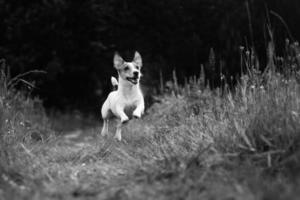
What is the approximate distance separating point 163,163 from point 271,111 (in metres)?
0.97

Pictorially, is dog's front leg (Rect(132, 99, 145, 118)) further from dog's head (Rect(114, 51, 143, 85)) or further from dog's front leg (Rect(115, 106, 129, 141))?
dog's head (Rect(114, 51, 143, 85))

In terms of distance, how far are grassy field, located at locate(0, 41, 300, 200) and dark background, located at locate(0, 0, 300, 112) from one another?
5.49 meters

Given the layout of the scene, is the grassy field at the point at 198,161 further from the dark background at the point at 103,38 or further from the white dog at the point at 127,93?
the dark background at the point at 103,38

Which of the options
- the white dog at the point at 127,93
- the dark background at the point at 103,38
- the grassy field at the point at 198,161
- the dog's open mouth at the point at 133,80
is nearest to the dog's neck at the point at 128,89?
the white dog at the point at 127,93

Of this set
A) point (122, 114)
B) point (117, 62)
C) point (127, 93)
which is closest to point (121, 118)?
point (122, 114)

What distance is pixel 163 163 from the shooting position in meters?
3.80

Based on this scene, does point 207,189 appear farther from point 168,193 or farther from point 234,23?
point 234,23

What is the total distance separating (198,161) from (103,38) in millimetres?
10281

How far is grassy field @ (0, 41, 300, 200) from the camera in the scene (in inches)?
123

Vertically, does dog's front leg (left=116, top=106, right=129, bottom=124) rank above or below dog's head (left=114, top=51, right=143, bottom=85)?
below

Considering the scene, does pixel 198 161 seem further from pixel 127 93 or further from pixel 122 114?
pixel 127 93

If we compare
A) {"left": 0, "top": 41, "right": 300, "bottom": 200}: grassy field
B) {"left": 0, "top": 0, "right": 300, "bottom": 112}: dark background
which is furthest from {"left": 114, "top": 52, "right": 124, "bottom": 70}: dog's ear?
{"left": 0, "top": 0, "right": 300, "bottom": 112}: dark background

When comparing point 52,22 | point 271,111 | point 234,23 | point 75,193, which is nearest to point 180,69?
point 234,23

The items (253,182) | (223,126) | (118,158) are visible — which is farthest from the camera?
(118,158)
